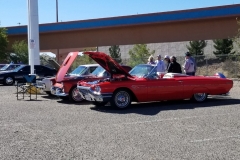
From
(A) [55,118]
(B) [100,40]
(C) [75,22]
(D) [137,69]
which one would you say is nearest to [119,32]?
(B) [100,40]

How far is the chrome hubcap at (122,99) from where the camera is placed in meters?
12.4

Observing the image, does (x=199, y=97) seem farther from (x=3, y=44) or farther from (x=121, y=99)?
(x=3, y=44)

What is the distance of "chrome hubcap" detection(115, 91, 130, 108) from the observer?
12422mm

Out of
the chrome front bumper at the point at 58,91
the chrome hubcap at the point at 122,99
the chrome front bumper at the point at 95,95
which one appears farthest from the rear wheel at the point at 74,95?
the chrome hubcap at the point at 122,99

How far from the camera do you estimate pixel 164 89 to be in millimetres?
12875

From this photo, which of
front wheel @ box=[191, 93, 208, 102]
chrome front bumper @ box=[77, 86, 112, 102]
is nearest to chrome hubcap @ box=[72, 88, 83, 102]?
chrome front bumper @ box=[77, 86, 112, 102]

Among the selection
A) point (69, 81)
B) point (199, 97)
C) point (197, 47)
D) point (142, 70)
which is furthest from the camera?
point (197, 47)

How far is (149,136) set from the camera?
327 inches

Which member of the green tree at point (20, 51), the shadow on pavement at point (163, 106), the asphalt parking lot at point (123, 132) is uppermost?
the green tree at point (20, 51)

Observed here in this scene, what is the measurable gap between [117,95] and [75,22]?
100 feet

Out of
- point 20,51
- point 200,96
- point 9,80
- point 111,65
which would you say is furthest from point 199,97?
point 20,51

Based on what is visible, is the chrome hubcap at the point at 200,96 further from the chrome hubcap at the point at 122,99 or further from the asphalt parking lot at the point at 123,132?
the chrome hubcap at the point at 122,99

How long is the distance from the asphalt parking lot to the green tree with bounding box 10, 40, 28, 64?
33352 mm

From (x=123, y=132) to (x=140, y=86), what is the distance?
12.9ft
